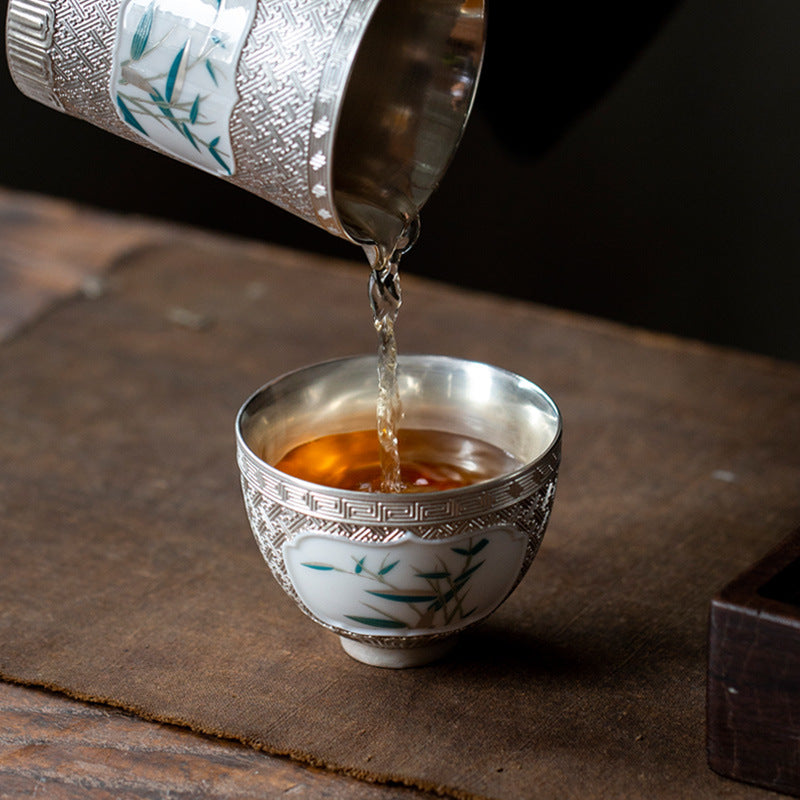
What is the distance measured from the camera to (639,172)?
1.88 m

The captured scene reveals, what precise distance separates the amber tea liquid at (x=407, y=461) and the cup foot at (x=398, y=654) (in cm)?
10

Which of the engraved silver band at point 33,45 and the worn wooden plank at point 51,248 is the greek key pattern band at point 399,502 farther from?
the worn wooden plank at point 51,248

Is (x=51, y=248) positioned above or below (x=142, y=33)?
below

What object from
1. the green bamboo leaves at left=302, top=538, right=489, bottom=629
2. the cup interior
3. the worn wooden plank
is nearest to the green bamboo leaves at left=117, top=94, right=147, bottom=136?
the cup interior

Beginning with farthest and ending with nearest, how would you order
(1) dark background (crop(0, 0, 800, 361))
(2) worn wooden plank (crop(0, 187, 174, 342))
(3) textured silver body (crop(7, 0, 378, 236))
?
(1) dark background (crop(0, 0, 800, 361)) < (2) worn wooden plank (crop(0, 187, 174, 342)) < (3) textured silver body (crop(7, 0, 378, 236))

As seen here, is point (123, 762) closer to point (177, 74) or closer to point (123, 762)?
point (123, 762)

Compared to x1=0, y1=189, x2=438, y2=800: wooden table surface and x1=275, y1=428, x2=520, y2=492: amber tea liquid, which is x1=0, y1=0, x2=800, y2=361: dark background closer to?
x1=275, y1=428, x2=520, y2=492: amber tea liquid

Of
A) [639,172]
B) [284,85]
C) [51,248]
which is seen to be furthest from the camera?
[639,172]

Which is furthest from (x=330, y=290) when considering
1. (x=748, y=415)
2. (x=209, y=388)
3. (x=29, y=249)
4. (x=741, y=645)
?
(x=741, y=645)

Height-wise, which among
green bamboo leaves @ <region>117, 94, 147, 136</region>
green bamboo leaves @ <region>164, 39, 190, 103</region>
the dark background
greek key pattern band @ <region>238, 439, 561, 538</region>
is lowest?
the dark background

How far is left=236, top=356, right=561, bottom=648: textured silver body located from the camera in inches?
28.2

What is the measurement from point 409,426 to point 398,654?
0.55ft

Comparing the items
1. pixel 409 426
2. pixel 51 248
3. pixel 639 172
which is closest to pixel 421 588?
pixel 409 426

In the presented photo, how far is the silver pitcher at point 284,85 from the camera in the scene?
690 millimetres
